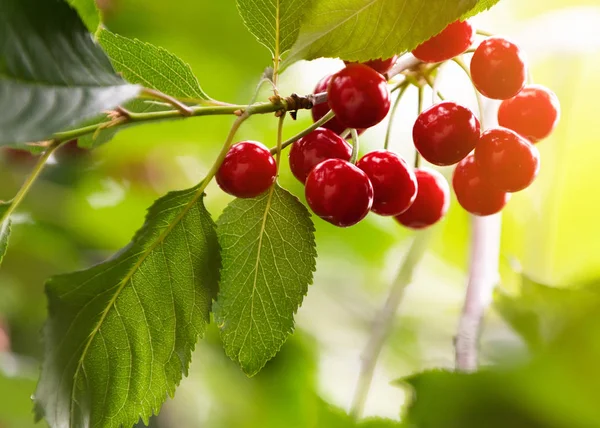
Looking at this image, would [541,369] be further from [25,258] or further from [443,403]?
[25,258]

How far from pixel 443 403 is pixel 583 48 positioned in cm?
168

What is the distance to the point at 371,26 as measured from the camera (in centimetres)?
68

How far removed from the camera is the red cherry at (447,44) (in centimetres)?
74

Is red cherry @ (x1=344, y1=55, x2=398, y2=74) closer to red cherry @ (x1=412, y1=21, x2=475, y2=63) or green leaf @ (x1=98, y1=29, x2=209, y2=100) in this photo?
red cherry @ (x1=412, y1=21, x2=475, y2=63)

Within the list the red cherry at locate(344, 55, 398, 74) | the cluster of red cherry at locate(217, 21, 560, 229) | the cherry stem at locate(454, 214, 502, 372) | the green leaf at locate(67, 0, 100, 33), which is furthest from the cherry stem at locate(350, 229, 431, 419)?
the green leaf at locate(67, 0, 100, 33)

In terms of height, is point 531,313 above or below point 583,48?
above

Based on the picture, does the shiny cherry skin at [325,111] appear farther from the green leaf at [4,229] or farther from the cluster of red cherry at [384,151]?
the green leaf at [4,229]

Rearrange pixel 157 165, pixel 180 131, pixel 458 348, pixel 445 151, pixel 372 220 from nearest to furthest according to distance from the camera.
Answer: pixel 445 151 < pixel 458 348 < pixel 180 131 < pixel 372 220 < pixel 157 165

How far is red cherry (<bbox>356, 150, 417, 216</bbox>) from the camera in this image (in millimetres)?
761

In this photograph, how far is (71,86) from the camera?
58 centimetres

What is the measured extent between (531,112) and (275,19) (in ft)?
1.15

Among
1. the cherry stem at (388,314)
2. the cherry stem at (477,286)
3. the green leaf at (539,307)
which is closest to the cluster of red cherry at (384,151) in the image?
the green leaf at (539,307)

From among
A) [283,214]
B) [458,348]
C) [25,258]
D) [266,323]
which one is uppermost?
[283,214]

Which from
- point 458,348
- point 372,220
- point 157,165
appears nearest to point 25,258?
point 157,165
